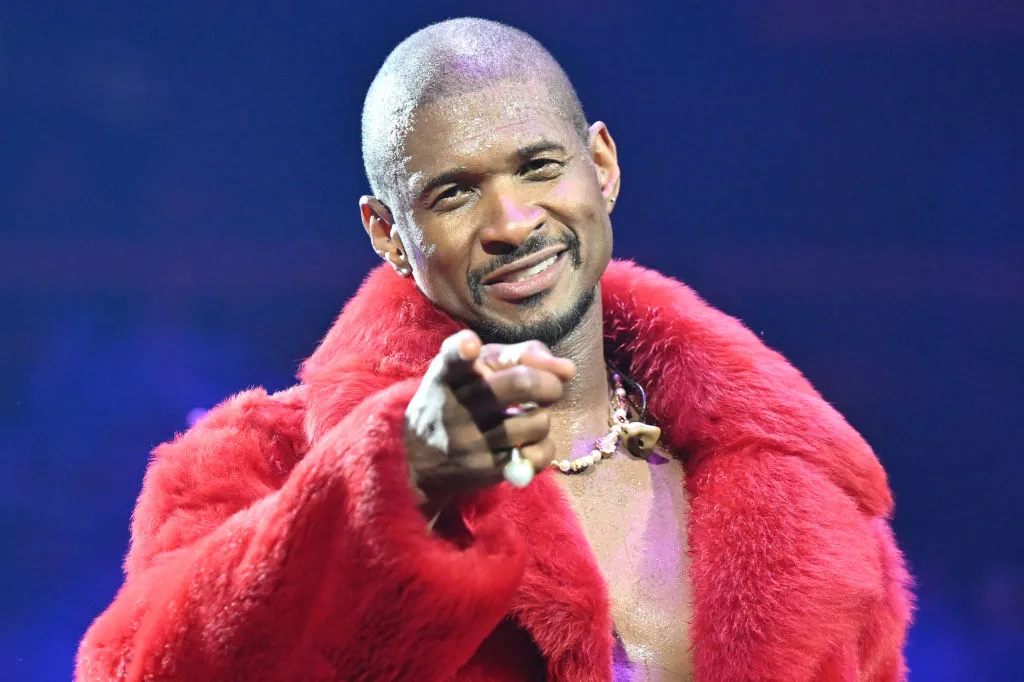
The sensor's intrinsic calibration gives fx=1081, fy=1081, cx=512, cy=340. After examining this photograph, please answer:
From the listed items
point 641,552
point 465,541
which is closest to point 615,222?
point 641,552

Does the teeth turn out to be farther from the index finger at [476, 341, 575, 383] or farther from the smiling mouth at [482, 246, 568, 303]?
the index finger at [476, 341, 575, 383]

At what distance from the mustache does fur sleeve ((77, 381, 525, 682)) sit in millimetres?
454

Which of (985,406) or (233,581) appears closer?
(233,581)

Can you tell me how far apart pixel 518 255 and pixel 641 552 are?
1.40ft

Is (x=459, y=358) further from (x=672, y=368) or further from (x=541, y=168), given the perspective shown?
(x=672, y=368)

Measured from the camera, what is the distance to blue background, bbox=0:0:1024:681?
197 cm

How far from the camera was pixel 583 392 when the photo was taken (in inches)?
63.2

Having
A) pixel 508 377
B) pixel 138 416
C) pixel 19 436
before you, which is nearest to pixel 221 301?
pixel 138 416

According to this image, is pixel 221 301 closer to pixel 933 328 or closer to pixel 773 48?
pixel 773 48

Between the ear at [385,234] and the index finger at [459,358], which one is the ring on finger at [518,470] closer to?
the index finger at [459,358]

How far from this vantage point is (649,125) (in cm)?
219

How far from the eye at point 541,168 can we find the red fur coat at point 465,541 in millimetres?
229

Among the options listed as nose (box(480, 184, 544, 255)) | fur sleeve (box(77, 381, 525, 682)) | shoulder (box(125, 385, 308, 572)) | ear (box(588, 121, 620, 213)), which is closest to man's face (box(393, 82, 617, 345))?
nose (box(480, 184, 544, 255))

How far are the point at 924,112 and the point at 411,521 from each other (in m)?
1.66
